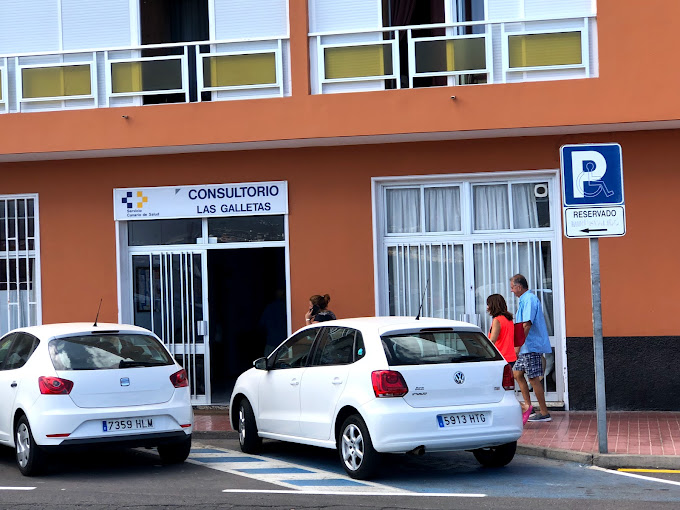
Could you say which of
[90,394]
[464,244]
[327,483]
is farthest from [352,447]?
[464,244]

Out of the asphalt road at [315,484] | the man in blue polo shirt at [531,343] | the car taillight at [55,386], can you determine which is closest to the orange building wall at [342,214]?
the man in blue polo shirt at [531,343]

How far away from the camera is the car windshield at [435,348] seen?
9.12 metres

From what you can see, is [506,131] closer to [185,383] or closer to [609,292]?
[609,292]

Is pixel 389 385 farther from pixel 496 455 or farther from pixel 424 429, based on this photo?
pixel 496 455

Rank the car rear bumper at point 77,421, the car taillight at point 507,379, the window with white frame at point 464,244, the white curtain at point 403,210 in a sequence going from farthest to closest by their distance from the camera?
the white curtain at point 403,210, the window with white frame at point 464,244, the car taillight at point 507,379, the car rear bumper at point 77,421

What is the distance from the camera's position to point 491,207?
560 inches

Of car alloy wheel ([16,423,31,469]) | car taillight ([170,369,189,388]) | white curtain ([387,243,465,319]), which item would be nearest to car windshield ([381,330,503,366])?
car taillight ([170,369,189,388])

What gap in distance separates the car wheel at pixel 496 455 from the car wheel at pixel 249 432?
8.24ft

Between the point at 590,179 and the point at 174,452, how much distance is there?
5.12m

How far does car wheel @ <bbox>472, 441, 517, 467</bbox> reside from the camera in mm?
9602

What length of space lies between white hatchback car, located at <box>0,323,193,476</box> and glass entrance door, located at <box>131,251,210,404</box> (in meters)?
4.59

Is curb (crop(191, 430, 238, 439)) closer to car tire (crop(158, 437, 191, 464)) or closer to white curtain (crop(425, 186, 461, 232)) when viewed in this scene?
car tire (crop(158, 437, 191, 464))

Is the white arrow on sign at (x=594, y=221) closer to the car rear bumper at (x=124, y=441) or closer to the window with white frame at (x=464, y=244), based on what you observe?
the window with white frame at (x=464, y=244)

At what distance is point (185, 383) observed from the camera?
33.0ft
